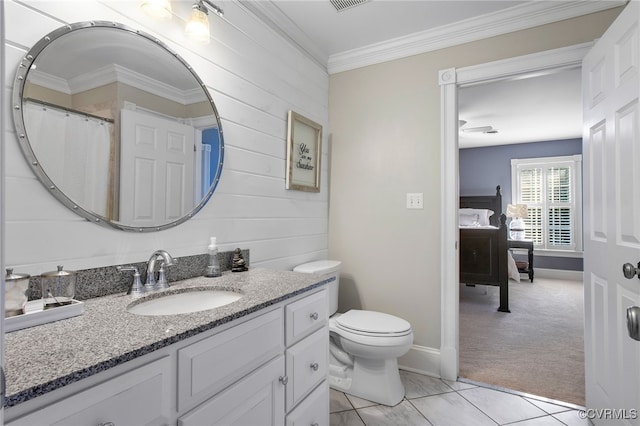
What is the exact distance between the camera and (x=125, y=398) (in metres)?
0.70

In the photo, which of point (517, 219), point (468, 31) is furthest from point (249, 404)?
point (517, 219)

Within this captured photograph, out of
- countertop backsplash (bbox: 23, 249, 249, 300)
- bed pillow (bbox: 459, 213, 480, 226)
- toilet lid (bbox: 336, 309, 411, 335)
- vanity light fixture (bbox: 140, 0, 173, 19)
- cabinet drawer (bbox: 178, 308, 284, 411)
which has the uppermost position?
vanity light fixture (bbox: 140, 0, 173, 19)

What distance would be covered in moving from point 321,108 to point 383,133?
547mm

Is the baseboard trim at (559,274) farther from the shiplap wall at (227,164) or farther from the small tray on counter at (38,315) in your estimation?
the small tray on counter at (38,315)

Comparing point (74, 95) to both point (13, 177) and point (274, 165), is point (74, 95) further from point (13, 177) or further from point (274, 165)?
point (274, 165)

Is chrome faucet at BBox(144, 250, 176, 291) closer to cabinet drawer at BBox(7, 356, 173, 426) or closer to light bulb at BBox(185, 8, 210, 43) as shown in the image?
cabinet drawer at BBox(7, 356, 173, 426)

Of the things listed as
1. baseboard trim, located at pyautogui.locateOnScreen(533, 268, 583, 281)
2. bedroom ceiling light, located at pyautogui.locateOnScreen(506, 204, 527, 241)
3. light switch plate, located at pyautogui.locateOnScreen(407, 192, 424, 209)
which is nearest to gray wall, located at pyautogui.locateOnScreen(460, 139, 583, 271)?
baseboard trim, located at pyautogui.locateOnScreen(533, 268, 583, 281)

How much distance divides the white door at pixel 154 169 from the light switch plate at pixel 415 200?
1541mm

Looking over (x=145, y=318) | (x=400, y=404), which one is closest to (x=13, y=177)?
(x=145, y=318)

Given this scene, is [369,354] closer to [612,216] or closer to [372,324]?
[372,324]

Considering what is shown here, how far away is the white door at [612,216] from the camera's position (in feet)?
4.32

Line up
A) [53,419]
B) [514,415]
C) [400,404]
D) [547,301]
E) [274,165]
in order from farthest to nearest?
[547,301] < [274,165] < [400,404] < [514,415] < [53,419]

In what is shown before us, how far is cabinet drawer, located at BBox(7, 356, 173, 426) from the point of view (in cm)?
60

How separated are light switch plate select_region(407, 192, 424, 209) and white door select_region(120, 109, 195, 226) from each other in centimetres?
154
